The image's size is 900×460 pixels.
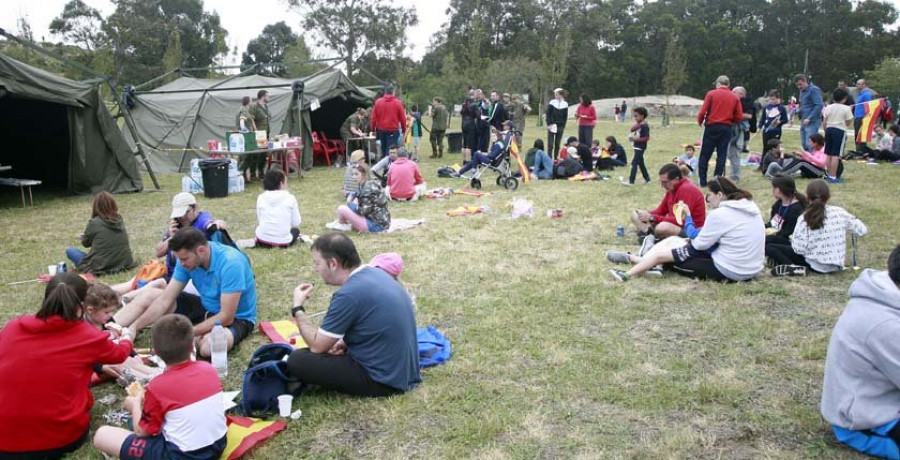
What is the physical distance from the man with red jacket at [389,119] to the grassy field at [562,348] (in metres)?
5.72

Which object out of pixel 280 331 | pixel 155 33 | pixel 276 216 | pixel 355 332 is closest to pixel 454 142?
pixel 276 216

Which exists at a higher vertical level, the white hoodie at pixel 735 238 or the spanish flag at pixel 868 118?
the spanish flag at pixel 868 118

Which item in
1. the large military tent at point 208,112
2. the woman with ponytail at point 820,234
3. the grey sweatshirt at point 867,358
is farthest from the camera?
the large military tent at point 208,112

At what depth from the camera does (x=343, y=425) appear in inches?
137

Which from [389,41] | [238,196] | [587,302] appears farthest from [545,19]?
[587,302]

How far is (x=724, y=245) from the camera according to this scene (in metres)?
5.74

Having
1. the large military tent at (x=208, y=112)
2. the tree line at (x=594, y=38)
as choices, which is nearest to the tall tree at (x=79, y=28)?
the tree line at (x=594, y=38)

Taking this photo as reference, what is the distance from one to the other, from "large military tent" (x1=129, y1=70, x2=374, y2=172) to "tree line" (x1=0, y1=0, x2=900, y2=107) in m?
25.1

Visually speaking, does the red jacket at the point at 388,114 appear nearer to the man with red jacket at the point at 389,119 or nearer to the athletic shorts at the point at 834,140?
the man with red jacket at the point at 389,119

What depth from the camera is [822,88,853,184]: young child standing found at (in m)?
11.4

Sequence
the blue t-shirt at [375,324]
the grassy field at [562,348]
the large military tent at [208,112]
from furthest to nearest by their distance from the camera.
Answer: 1. the large military tent at [208,112]
2. the blue t-shirt at [375,324]
3. the grassy field at [562,348]

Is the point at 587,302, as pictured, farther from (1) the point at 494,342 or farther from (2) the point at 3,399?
(2) the point at 3,399

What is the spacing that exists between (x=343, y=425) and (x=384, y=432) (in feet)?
0.81

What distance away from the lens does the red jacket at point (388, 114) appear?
13973mm
